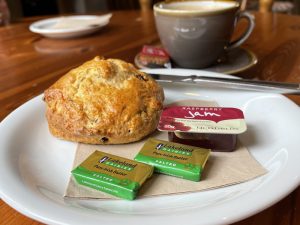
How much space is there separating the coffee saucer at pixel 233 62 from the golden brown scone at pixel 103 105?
0.78ft

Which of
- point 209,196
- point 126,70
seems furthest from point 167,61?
point 209,196

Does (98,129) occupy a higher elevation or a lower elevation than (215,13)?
lower

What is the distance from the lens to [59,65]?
3.20ft

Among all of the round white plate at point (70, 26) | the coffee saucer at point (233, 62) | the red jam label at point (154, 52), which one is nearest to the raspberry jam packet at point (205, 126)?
the coffee saucer at point (233, 62)

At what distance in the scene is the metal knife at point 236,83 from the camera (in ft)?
2.08

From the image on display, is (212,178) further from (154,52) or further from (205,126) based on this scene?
(154,52)

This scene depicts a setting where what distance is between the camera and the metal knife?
0.63m

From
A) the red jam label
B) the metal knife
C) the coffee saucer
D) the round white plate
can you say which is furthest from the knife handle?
the round white plate

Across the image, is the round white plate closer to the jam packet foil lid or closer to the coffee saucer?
the coffee saucer

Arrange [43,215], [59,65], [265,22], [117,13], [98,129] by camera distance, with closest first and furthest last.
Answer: [43,215]
[98,129]
[59,65]
[265,22]
[117,13]

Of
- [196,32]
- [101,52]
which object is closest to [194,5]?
[196,32]

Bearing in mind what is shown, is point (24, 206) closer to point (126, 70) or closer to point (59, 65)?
point (126, 70)

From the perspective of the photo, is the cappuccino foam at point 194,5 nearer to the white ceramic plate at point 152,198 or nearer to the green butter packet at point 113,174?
the white ceramic plate at point 152,198

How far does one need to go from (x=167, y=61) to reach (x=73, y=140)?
398 mm
